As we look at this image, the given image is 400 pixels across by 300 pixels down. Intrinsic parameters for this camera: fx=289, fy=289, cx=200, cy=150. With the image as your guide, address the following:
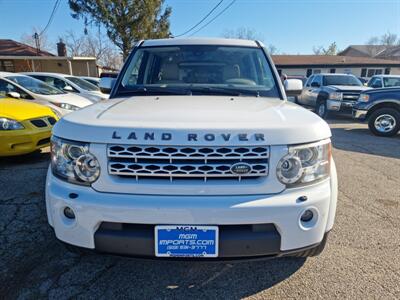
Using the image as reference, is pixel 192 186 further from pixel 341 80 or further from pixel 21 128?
pixel 341 80

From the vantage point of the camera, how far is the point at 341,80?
478 inches

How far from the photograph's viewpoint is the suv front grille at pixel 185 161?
1.64m

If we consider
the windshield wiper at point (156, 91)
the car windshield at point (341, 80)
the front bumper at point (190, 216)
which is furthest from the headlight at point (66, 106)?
the car windshield at point (341, 80)

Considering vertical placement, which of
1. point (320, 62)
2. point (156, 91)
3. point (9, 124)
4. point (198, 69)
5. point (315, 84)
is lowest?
point (9, 124)

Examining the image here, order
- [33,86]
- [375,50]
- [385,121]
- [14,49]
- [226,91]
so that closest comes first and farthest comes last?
[226,91] < [33,86] < [385,121] < [14,49] < [375,50]

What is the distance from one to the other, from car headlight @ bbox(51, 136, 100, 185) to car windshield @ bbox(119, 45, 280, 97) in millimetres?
1216

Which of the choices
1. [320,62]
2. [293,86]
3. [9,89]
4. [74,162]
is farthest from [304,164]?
[320,62]

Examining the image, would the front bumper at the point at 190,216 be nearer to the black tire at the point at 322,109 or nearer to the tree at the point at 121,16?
the black tire at the point at 322,109

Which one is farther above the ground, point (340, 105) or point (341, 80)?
point (341, 80)

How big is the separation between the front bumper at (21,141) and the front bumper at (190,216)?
11.4 ft

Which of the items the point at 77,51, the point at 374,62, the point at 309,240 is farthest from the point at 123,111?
the point at 77,51

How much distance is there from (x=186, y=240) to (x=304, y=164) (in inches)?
32.7

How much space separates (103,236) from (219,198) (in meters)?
0.71

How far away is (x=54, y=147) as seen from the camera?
71.7 inches
